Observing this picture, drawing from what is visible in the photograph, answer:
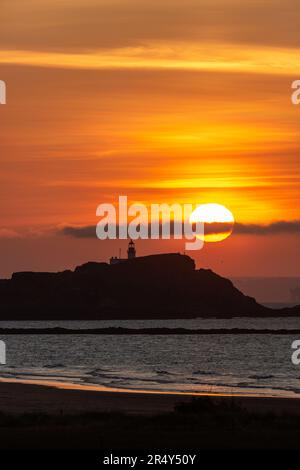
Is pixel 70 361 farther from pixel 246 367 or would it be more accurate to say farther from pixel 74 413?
pixel 74 413

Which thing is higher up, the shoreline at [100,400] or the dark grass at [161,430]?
the shoreline at [100,400]

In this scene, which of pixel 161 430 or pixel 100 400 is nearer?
pixel 161 430

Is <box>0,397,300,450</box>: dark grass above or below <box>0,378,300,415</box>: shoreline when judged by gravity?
below

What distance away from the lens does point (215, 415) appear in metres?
34.3

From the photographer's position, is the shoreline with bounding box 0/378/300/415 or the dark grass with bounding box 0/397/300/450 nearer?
the dark grass with bounding box 0/397/300/450

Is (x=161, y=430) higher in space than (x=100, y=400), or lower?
lower

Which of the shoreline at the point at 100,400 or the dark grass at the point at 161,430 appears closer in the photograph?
the dark grass at the point at 161,430
